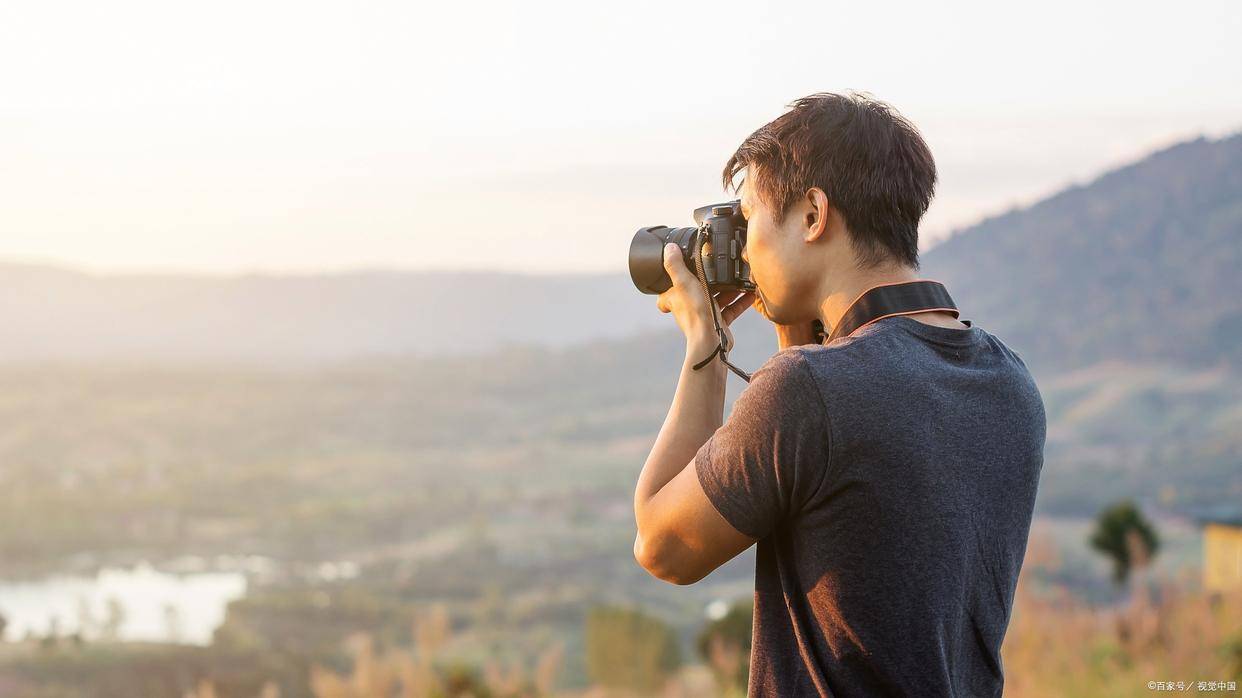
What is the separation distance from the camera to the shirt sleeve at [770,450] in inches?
48.2

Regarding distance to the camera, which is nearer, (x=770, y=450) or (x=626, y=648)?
(x=770, y=450)

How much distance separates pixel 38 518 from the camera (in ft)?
112

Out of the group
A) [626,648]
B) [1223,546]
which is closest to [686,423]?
[626,648]

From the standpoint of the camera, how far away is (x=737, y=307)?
1814 millimetres

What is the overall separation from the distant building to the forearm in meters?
15.9

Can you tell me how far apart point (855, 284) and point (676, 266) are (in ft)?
1.18

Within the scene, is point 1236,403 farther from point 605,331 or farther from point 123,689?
point 123,689

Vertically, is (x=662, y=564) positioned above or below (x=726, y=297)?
below

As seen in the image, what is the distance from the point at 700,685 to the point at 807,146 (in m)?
6.40

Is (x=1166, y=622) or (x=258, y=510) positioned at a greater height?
(x=258, y=510)

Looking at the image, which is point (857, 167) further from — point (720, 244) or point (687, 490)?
point (687, 490)

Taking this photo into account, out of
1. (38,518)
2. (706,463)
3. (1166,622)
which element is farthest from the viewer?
(38,518)

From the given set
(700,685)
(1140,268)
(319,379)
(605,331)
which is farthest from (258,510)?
(1140,268)

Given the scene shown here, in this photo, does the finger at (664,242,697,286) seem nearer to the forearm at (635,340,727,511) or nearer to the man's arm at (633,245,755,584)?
the man's arm at (633,245,755,584)
